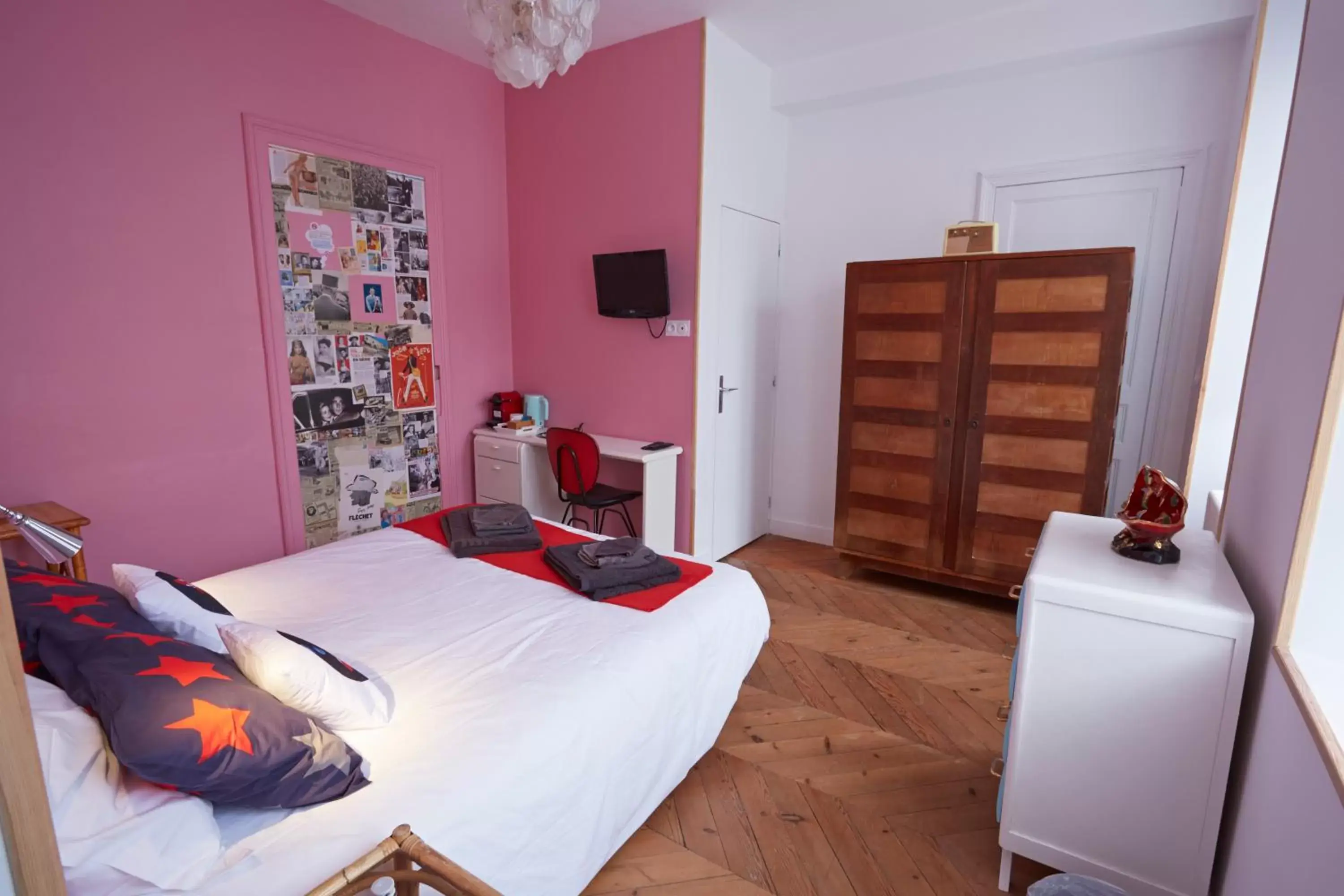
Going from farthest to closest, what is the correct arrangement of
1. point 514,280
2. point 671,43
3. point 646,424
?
point 514,280, point 646,424, point 671,43

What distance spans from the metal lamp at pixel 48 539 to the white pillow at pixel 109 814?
175 mm

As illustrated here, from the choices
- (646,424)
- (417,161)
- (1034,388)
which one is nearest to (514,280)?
(417,161)

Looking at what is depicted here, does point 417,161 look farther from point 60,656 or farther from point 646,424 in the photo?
point 60,656

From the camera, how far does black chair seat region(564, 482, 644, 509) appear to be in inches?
134

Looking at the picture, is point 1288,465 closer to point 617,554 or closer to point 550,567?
point 617,554

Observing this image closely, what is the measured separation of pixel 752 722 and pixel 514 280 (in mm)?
3073

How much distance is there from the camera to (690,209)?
349 centimetres

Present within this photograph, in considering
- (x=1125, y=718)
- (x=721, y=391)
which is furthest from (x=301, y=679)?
(x=721, y=391)

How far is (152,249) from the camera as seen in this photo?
2.63 metres

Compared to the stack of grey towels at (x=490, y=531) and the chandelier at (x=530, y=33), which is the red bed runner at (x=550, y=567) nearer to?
the stack of grey towels at (x=490, y=531)

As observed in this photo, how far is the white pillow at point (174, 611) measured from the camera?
4.66 ft

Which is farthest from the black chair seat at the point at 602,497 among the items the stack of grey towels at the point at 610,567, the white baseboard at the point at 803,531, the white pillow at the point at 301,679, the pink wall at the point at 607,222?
the white pillow at the point at 301,679

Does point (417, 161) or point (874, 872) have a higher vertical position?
point (417, 161)

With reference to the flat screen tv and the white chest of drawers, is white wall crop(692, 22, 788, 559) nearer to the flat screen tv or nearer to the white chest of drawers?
the flat screen tv
